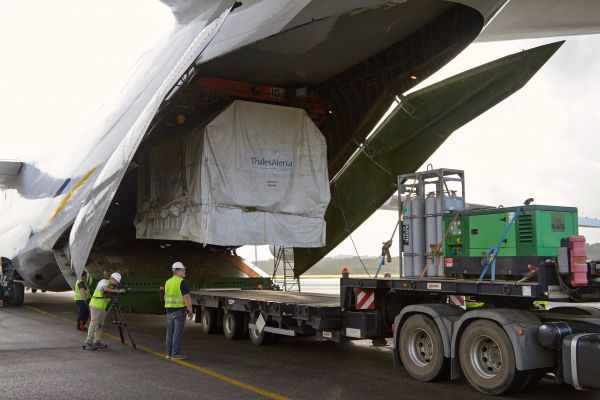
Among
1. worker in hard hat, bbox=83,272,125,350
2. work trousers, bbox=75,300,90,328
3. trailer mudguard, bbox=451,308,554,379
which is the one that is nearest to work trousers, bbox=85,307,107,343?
worker in hard hat, bbox=83,272,125,350

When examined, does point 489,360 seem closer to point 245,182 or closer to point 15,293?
point 245,182

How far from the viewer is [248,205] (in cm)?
1318

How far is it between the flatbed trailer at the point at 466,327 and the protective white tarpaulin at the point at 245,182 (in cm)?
287

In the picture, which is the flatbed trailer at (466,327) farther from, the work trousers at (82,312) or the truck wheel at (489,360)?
the work trousers at (82,312)

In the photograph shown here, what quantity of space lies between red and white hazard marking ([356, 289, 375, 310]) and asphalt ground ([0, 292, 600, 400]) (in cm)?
89

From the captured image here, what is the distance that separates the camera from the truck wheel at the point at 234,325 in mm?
12066

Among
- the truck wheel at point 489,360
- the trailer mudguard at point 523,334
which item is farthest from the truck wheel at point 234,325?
the trailer mudguard at point 523,334

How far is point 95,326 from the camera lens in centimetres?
1105

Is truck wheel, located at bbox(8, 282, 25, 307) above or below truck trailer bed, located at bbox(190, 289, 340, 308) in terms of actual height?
below

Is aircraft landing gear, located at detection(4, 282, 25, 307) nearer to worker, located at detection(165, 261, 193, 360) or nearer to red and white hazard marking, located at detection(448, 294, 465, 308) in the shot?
worker, located at detection(165, 261, 193, 360)

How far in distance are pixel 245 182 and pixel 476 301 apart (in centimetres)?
624

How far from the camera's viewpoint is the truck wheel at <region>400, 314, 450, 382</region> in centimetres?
781

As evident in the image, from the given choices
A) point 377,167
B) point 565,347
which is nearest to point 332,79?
point 377,167

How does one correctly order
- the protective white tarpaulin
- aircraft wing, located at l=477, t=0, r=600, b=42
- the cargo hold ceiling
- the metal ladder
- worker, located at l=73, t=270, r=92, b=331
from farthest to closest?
aircraft wing, located at l=477, t=0, r=600, b=42 < the metal ladder < worker, located at l=73, t=270, r=92, b=331 < the protective white tarpaulin < the cargo hold ceiling
